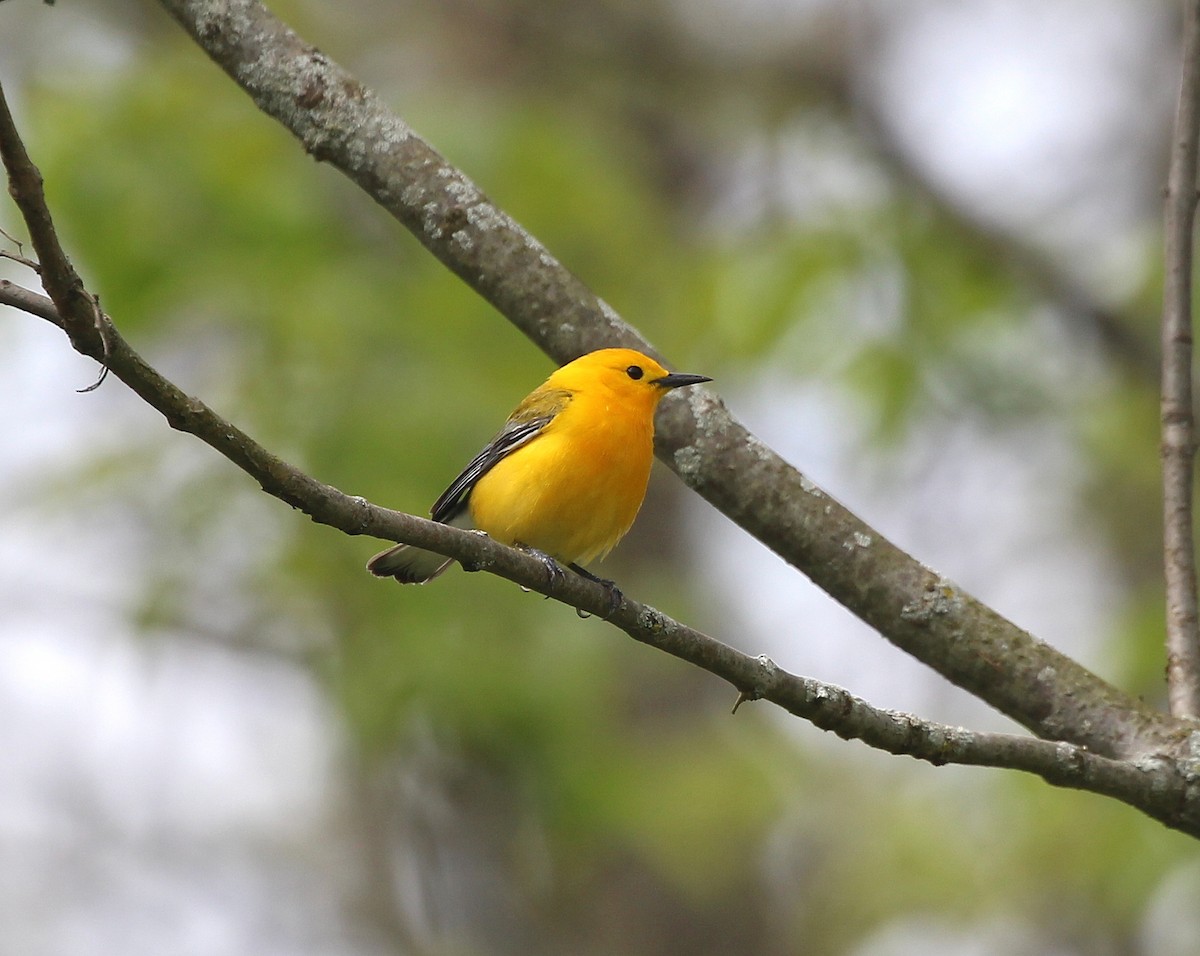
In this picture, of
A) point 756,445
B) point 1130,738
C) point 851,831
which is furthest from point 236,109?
point 851,831

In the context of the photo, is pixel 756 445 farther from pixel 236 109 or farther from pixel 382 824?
pixel 382 824

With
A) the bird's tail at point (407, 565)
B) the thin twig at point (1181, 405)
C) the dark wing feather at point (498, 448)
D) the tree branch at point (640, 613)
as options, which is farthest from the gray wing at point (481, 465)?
the thin twig at point (1181, 405)

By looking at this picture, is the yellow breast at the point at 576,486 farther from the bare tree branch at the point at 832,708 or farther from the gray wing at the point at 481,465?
the bare tree branch at the point at 832,708

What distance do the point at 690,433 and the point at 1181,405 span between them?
5.56 ft

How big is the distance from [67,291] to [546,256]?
1978 mm

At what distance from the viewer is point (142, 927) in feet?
42.0

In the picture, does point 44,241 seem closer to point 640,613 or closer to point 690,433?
point 640,613

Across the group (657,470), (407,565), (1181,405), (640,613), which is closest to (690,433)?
(640,613)

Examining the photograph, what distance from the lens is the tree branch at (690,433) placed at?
4.34 m

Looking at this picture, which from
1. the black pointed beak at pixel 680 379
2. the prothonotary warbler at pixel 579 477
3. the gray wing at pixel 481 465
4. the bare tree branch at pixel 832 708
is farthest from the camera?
the gray wing at pixel 481 465

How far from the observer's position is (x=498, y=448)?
18.9ft

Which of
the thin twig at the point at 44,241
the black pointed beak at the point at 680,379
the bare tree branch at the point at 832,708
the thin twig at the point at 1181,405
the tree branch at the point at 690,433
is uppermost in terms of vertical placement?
the thin twig at the point at 1181,405

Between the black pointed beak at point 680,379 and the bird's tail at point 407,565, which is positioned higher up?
the black pointed beak at point 680,379

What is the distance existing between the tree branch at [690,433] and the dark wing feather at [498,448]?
1.16 meters
